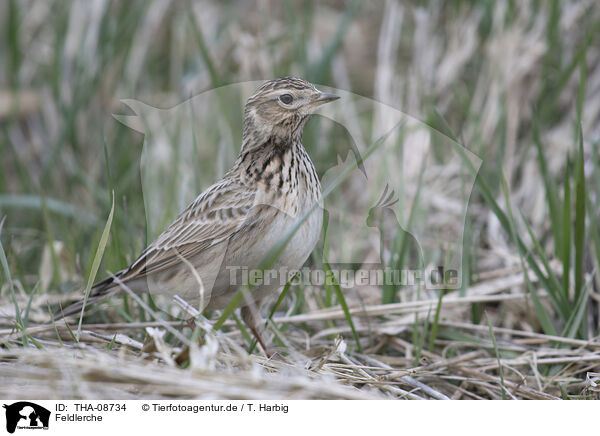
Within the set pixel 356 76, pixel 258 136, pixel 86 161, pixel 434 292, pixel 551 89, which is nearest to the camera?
pixel 258 136

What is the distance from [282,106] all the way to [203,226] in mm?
488

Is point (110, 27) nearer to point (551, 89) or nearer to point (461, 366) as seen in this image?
point (551, 89)

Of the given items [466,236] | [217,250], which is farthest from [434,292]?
[217,250]

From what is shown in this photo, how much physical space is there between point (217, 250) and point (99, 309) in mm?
950

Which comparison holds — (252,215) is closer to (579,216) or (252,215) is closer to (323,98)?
(323,98)

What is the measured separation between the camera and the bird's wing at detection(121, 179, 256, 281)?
7.74 ft

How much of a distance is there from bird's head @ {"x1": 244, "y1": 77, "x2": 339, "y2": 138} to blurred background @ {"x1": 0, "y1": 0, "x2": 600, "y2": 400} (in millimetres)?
253

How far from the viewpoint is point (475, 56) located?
4980 millimetres

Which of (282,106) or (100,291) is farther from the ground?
(282,106)

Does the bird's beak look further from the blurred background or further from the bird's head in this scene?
the blurred background
